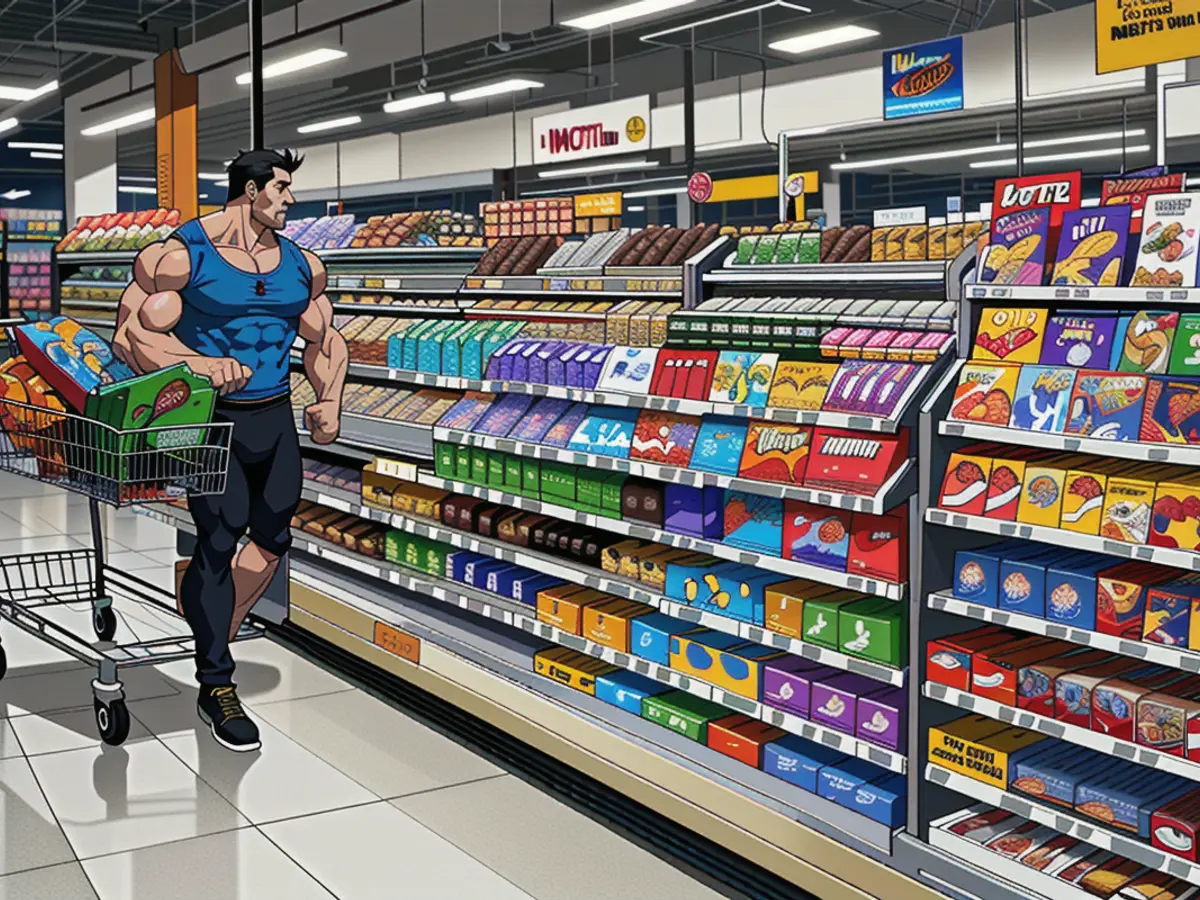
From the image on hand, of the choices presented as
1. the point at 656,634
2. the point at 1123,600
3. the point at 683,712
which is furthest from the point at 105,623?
the point at 1123,600

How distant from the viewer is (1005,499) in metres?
3.07

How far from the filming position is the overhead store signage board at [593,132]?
38.0ft

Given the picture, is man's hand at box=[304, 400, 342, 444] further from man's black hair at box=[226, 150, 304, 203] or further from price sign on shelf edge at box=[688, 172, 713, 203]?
price sign on shelf edge at box=[688, 172, 713, 203]

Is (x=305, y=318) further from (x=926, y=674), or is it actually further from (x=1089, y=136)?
(x=1089, y=136)

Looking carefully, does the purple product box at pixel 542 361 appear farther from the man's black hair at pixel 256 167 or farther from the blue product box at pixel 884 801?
the blue product box at pixel 884 801

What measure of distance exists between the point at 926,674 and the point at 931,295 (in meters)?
1.26

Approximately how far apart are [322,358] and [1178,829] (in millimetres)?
3392

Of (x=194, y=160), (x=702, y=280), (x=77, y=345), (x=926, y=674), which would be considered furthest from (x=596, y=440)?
(x=194, y=160)

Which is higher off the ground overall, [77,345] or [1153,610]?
[77,345]

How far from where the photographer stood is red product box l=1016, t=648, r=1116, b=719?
9.93 feet

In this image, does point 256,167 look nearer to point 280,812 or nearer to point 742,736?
point 280,812

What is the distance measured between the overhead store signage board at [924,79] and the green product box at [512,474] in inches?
222

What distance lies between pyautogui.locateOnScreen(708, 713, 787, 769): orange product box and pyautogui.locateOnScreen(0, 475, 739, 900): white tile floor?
39 centimetres

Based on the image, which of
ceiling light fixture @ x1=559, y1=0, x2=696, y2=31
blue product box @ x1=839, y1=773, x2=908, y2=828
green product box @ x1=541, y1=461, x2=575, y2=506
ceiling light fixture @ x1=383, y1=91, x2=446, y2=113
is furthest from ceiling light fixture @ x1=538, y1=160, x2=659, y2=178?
blue product box @ x1=839, y1=773, x2=908, y2=828
